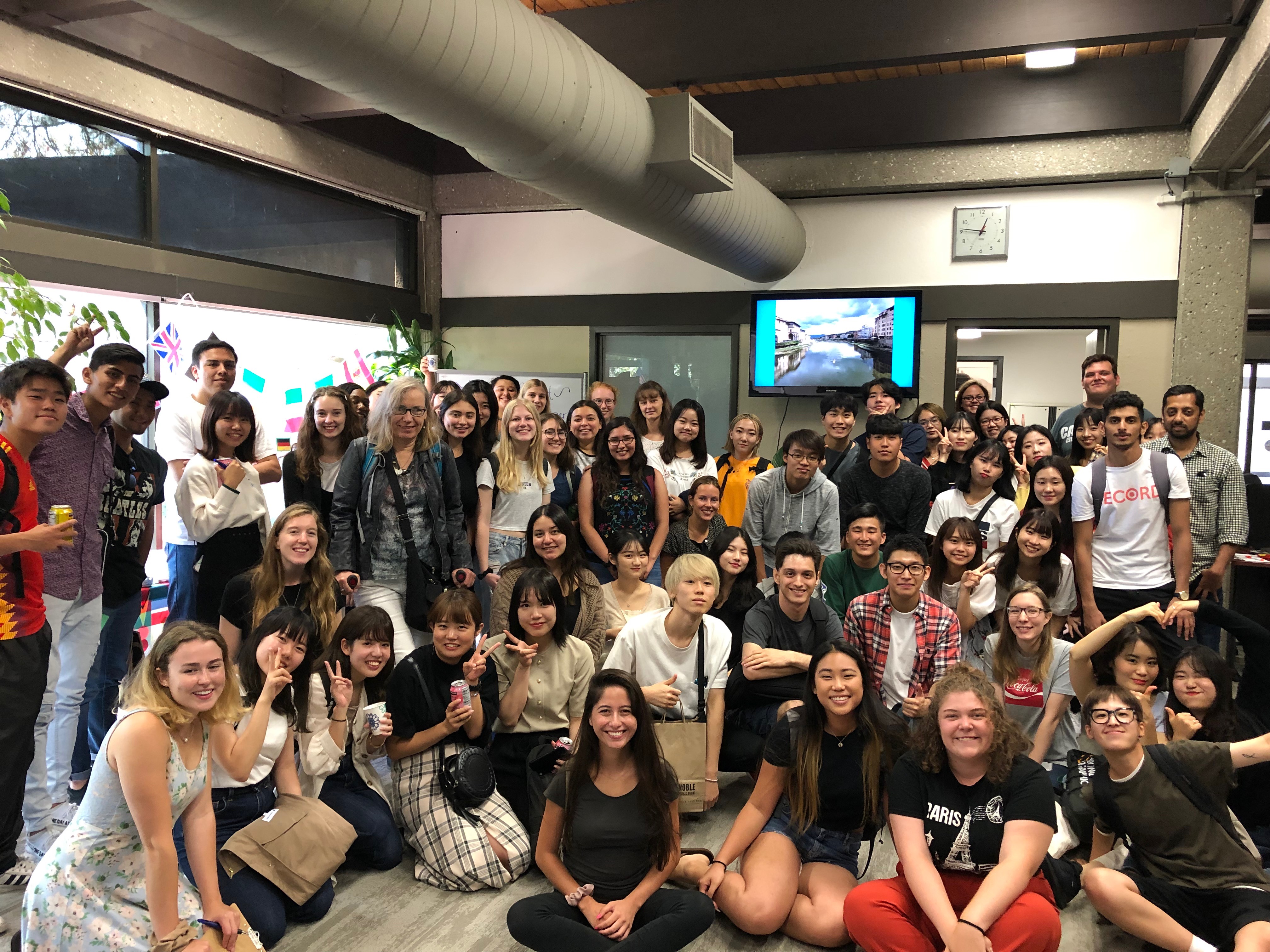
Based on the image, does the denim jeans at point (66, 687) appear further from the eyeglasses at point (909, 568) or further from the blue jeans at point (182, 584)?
the eyeglasses at point (909, 568)

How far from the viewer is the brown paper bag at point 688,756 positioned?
3.32 metres

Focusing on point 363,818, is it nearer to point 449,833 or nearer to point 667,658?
point 449,833

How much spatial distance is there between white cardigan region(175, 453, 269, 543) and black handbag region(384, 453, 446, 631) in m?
0.56

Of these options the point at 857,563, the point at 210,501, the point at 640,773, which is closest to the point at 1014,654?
the point at 857,563

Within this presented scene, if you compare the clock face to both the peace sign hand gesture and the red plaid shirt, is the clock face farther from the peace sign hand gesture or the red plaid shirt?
the peace sign hand gesture

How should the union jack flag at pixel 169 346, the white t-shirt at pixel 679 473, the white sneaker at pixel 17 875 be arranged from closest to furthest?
1. the white sneaker at pixel 17 875
2. the white t-shirt at pixel 679 473
3. the union jack flag at pixel 169 346

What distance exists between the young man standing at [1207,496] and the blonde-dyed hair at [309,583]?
11.5 ft

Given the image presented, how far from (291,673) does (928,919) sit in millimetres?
2070

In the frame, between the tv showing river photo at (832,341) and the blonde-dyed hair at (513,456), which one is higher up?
the tv showing river photo at (832,341)

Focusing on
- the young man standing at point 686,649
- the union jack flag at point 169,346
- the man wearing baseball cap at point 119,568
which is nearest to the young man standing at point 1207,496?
the young man standing at point 686,649

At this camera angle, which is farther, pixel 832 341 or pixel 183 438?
pixel 832 341

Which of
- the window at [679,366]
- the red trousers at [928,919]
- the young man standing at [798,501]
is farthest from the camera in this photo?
the window at [679,366]

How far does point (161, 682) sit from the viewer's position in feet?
7.38

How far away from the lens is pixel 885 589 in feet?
11.7
